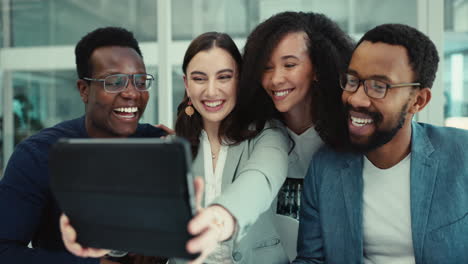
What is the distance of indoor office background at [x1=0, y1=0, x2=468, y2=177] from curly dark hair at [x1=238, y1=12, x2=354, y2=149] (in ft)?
5.27

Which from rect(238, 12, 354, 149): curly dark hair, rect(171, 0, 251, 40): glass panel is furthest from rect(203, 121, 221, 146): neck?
rect(171, 0, 251, 40): glass panel

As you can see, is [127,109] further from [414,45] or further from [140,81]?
[414,45]

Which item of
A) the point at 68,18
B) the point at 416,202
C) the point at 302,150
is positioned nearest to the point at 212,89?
the point at 302,150

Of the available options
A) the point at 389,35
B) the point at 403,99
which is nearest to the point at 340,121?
the point at 403,99

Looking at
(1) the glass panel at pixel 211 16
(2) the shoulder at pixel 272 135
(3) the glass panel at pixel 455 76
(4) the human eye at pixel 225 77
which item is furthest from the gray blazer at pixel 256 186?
(1) the glass panel at pixel 211 16

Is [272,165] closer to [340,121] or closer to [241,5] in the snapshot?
[340,121]

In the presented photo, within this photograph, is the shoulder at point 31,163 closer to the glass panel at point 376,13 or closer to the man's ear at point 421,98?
the man's ear at point 421,98

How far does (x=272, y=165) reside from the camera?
123 centimetres

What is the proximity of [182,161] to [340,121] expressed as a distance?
1075mm

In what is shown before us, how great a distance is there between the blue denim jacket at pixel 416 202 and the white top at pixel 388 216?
0.20ft

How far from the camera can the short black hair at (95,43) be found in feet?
5.12

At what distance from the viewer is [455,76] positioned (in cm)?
317

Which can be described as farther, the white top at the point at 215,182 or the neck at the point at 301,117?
the neck at the point at 301,117

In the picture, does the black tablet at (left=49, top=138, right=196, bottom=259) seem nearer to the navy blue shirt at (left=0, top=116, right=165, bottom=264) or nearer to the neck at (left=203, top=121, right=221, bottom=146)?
the navy blue shirt at (left=0, top=116, right=165, bottom=264)
